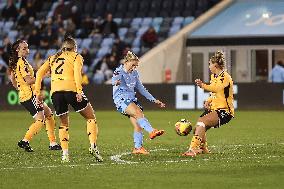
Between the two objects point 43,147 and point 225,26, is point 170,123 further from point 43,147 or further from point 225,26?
point 225,26

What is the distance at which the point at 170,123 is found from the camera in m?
27.2

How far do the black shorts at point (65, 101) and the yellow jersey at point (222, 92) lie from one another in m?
2.20

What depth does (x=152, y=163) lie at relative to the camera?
607 inches

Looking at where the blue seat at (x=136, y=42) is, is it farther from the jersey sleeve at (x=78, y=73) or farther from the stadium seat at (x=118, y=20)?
the jersey sleeve at (x=78, y=73)

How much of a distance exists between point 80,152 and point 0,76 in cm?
2071

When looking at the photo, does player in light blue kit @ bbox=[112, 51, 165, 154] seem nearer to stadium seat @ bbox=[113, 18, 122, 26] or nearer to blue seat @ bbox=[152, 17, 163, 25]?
blue seat @ bbox=[152, 17, 163, 25]

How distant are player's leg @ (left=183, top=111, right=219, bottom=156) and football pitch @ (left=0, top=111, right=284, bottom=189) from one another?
233 mm

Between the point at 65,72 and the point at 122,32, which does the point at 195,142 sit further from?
the point at 122,32

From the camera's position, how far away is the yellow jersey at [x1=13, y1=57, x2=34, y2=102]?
61.3 feet

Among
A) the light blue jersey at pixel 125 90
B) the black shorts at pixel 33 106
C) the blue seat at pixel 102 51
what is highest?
the blue seat at pixel 102 51

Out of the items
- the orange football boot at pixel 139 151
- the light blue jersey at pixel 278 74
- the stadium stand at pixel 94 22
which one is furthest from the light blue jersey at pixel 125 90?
the stadium stand at pixel 94 22

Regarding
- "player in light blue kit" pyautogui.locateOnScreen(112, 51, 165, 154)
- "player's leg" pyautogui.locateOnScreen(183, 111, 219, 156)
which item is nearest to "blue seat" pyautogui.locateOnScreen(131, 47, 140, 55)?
"player in light blue kit" pyautogui.locateOnScreen(112, 51, 165, 154)

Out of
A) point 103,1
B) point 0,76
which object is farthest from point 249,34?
point 0,76

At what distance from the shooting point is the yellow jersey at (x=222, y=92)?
54.9ft
